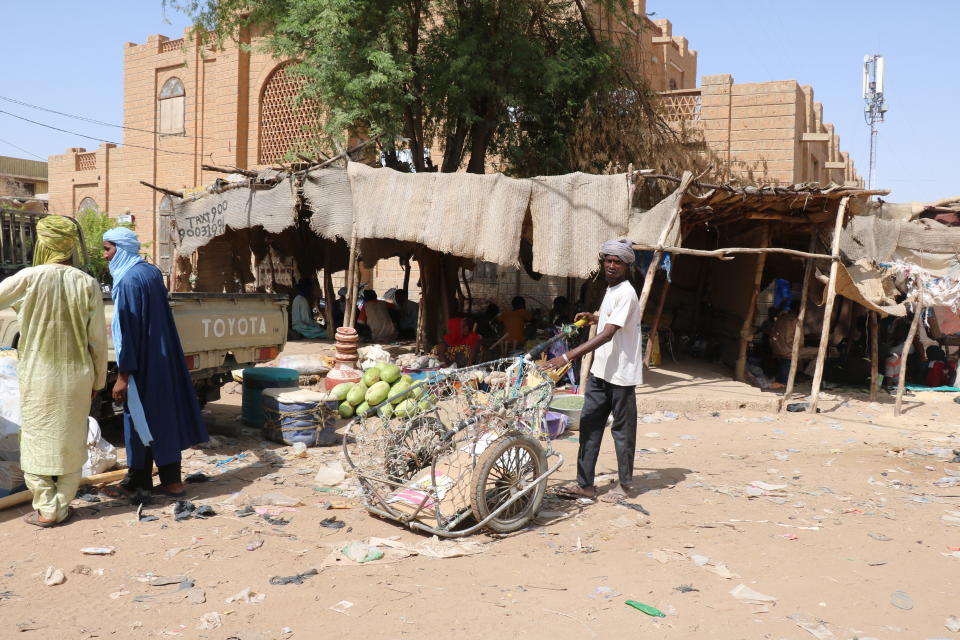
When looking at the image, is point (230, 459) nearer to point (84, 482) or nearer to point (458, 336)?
point (84, 482)

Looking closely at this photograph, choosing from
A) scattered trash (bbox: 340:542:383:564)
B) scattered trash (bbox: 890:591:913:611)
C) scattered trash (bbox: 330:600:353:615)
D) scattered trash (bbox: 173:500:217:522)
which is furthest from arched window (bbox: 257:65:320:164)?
scattered trash (bbox: 890:591:913:611)

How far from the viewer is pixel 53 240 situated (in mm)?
4367

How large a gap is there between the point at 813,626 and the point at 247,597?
2534 mm

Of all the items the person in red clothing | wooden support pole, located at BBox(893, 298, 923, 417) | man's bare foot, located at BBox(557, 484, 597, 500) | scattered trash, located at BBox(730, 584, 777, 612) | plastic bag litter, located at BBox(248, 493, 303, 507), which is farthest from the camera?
the person in red clothing

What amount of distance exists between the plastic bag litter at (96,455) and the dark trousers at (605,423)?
11.3ft

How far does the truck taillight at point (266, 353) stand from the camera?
7041 millimetres

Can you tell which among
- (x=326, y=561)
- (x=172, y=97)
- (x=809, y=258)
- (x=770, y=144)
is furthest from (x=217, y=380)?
(x=172, y=97)

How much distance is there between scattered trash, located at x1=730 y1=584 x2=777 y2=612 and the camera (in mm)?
3416

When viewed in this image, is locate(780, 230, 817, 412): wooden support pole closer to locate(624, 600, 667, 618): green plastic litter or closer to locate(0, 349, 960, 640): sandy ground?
locate(0, 349, 960, 640): sandy ground

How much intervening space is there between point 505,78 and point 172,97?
15.5 m

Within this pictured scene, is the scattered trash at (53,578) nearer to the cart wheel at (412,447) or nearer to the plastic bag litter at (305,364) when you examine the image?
the cart wheel at (412,447)

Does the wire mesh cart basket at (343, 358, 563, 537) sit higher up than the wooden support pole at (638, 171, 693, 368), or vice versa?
the wooden support pole at (638, 171, 693, 368)

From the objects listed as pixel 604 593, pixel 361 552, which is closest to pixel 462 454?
pixel 361 552

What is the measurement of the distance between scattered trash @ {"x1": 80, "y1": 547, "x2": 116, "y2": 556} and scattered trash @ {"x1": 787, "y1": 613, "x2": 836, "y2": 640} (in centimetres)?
343
